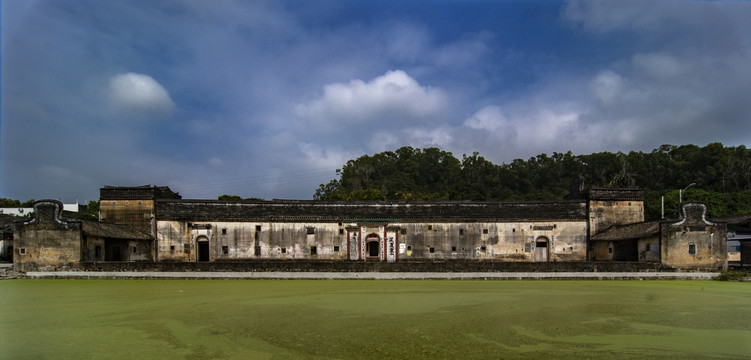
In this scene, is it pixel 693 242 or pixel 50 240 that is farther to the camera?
pixel 693 242

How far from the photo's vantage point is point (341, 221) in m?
34.0

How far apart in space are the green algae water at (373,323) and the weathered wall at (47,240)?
697cm

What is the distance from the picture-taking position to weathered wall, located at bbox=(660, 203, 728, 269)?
25422mm

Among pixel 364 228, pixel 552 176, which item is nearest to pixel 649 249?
pixel 364 228

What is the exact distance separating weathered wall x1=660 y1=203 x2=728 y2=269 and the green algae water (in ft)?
23.0

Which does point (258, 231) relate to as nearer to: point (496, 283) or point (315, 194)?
point (496, 283)

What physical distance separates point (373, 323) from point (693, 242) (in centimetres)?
2081

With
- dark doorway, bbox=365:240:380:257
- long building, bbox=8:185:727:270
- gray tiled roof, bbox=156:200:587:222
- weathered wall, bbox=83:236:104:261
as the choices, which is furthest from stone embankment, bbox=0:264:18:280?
dark doorway, bbox=365:240:380:257

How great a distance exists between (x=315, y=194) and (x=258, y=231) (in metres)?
45.0

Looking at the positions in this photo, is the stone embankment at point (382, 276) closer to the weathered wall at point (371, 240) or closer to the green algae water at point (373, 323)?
the green algae water at point (373, 323)

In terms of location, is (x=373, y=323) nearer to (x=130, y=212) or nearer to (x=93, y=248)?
(x=93, y=248)

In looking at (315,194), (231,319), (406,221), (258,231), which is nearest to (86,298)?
(231,319)

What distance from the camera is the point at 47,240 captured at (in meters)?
25.3

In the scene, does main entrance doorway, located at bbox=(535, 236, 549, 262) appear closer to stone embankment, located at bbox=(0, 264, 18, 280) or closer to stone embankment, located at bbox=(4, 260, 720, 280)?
stone embankment, located at bbox=(4, 260, 720, 280)
